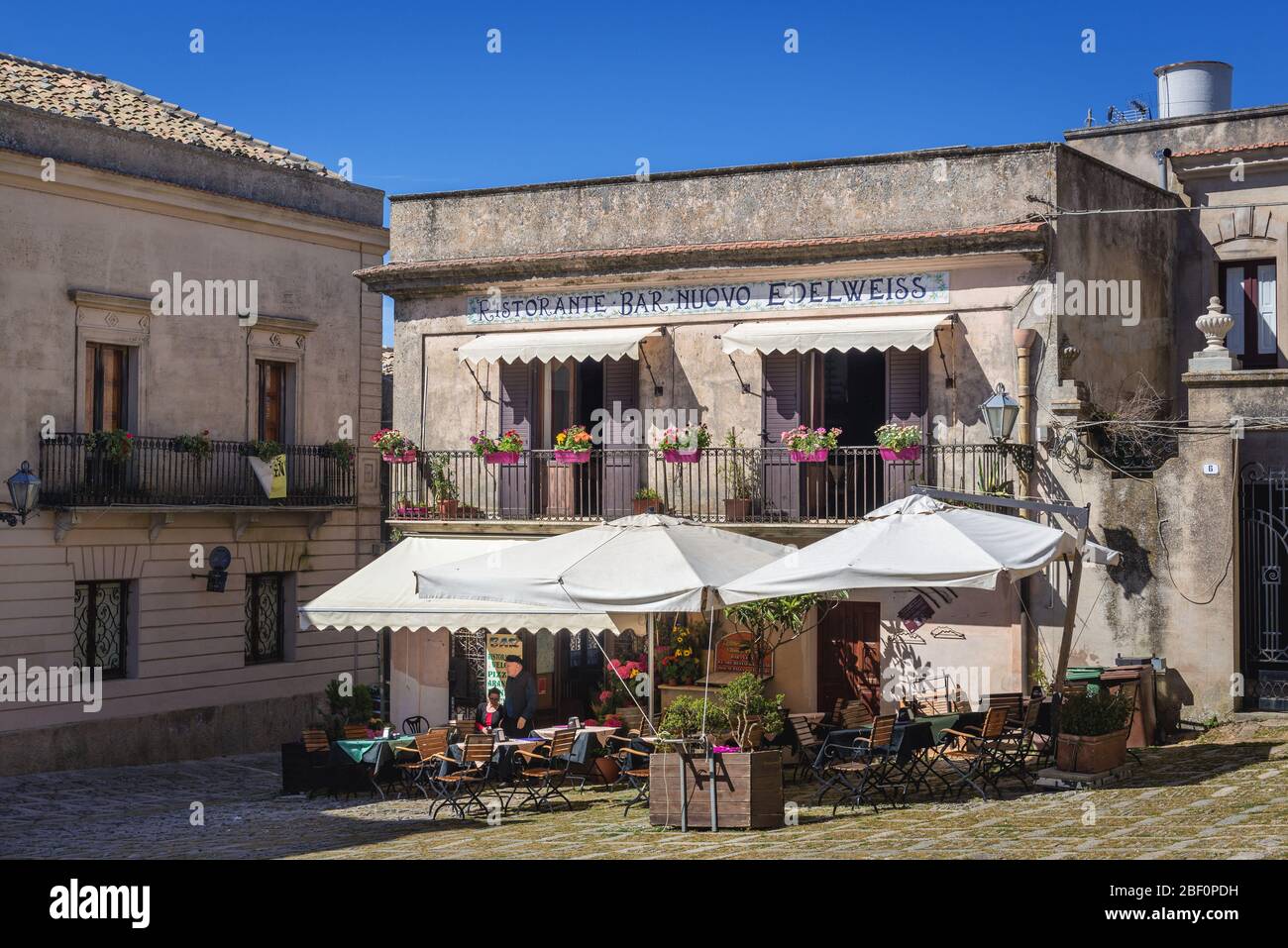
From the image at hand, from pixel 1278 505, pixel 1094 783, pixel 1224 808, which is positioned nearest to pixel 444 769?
pixel 1094 783

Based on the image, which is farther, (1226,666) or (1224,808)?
(1226,666)

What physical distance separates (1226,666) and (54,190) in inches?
668

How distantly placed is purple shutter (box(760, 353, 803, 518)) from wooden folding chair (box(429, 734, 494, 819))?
586cm

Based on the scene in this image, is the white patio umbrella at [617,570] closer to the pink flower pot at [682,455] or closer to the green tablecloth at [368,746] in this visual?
the green tablecloth at [368,746]

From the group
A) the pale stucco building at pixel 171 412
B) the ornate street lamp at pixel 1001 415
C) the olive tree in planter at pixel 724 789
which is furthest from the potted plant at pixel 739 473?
the pale stucco building at pixel 171 412

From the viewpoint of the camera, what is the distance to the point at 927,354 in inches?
707

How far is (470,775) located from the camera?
14.1 metres

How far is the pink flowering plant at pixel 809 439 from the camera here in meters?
17.9

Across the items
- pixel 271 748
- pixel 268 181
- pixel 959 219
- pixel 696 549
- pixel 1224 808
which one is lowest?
pixel 271 748

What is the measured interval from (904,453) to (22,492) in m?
11.8

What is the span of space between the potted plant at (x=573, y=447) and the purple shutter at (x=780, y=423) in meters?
2.37

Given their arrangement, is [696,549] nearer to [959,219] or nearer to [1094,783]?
[1094,783]

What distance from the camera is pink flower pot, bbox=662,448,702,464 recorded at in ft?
61.4

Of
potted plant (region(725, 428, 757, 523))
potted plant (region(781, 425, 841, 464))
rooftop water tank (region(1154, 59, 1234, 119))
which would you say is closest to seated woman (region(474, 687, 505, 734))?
potted plant (region(725, 428, 757, 523))
